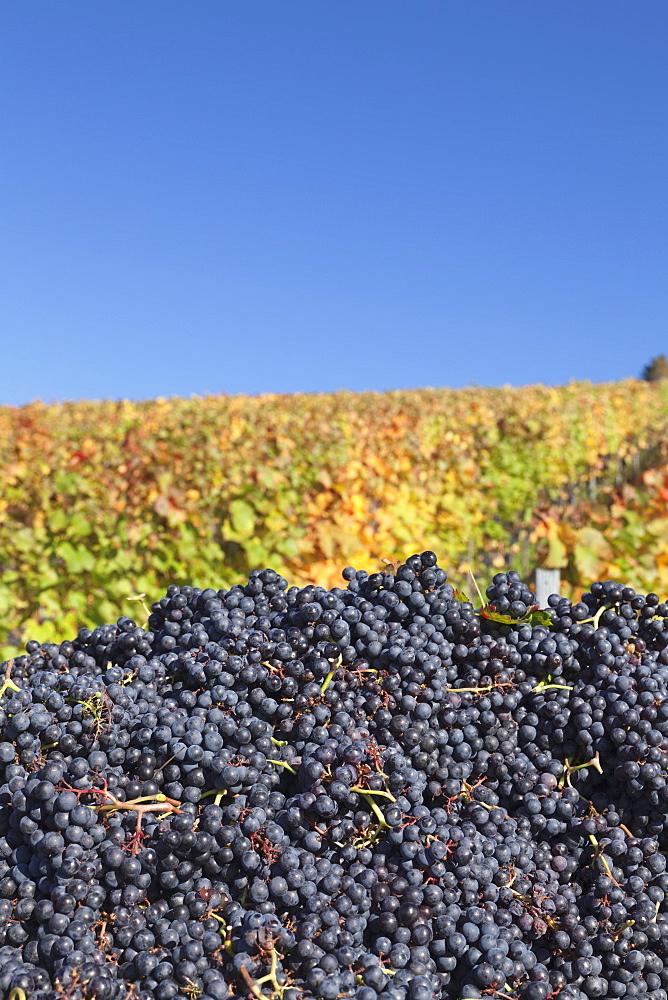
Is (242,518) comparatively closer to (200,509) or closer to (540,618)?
(200,509)

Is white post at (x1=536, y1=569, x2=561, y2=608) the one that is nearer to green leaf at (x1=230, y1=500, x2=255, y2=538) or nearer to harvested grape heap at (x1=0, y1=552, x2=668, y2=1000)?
harvested grape heap at (x1=0, y1=552, x2=668, y2=1000)

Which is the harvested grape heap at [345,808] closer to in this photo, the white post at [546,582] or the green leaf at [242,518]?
the white post at [546,582]

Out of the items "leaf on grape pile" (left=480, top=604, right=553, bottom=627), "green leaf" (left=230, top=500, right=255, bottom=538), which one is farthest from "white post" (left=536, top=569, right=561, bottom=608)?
"green leaf" (left=230, top=500, right=255, bottom=538)

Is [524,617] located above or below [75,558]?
below

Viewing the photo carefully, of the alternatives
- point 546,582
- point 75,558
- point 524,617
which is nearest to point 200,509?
point 75,558

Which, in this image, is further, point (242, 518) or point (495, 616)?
→ point (242, 518)

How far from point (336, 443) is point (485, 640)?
4994mm

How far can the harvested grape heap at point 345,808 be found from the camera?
3.85ft

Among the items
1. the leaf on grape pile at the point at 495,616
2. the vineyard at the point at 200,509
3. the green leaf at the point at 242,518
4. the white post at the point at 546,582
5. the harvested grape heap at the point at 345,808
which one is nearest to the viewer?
the harvested grape heap at the point at 345,808

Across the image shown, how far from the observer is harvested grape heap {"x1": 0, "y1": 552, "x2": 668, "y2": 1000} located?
1.17m

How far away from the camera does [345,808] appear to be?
1290 mm

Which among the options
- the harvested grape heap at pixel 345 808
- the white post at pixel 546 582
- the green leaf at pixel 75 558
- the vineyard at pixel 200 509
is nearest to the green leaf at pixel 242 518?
the vineyard at pixel 200 509

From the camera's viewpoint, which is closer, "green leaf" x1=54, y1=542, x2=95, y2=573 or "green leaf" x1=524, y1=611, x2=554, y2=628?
"green leaf" x1=524, y1=611, x2=554, y2=628

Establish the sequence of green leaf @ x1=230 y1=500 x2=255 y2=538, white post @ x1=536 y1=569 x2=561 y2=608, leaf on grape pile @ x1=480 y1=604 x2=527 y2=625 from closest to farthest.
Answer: leaf on grape pile @ x1=480 y1=604 x2=527 y2=625, white post @ x1=536 y1=569 x2=561 y2=608, green leaf @ x1=230 y1=500 x2=255 y2=538
